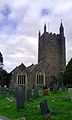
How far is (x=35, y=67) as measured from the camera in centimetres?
6488

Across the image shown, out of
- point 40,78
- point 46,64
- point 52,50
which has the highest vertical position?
point 52,50

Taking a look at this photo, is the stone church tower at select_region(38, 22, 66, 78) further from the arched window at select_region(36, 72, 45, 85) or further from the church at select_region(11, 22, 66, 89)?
the arched window at select_region(36, 72, 45, 85)

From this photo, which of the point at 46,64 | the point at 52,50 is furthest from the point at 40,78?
the point at 52,50

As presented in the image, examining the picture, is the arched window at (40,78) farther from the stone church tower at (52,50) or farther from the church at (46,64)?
the stone church tower at (52,50)

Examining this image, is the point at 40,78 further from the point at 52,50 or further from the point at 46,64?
the point at 52,50

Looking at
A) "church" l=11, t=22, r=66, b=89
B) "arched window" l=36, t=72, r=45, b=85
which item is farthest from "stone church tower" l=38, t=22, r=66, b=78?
"arched window" l=36, t=72, r=45, b=85

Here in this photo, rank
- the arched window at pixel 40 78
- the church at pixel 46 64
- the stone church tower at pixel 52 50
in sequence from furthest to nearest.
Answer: the stone church tower at pixel 52 50 < the arched window at pixel 40 78 < the church at pixel 46 64

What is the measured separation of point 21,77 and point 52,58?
1844 cm

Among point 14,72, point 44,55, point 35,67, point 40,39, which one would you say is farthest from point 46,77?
point 40,39

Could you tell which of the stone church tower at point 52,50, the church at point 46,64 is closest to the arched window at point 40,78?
the church at point 46,64

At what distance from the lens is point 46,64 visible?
68688 millimetres

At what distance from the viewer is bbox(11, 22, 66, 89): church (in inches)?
2474

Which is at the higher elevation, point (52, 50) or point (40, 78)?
point (52, 50)

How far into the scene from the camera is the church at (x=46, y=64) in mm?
62844
